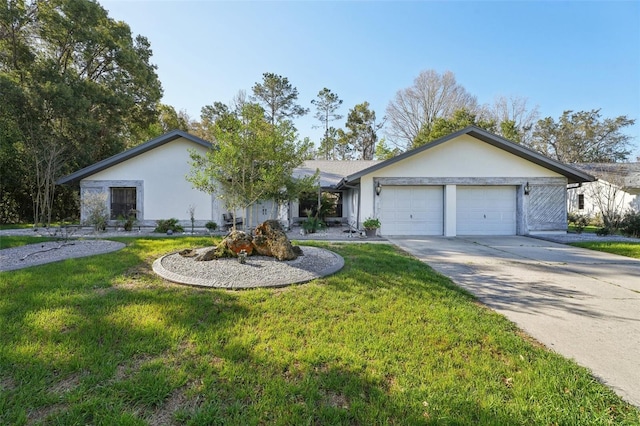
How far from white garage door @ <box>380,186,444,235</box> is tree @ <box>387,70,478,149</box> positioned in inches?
653

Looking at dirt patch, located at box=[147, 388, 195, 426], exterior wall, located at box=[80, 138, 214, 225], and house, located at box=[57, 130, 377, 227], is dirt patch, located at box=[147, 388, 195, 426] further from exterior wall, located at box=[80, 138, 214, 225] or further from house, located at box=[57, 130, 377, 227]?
exterior wall, located at box=[80, 138, 214, 225]

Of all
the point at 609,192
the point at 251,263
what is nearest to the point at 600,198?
the point at 609,192

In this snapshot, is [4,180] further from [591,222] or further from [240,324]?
[591,222]

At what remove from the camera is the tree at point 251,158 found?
6.24m

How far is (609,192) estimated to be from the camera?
14.2 m

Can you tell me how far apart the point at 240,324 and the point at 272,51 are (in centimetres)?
1254

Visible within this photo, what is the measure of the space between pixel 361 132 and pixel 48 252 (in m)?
27.3

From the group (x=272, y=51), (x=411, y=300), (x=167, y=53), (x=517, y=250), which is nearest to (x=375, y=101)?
(x=272, y=51)

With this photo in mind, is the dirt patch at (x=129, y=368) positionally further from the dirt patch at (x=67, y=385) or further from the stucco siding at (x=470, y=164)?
the stucco siding at (x=470, y=164)

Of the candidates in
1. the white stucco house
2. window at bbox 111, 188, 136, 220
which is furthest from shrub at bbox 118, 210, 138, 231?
the white stucco house

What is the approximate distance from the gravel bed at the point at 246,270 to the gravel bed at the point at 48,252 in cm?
253

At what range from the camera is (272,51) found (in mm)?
12398

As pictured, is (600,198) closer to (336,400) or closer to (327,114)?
(336,400)

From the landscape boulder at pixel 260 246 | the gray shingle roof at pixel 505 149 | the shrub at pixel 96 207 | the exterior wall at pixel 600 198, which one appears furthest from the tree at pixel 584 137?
the shrub at pixel 96 207
